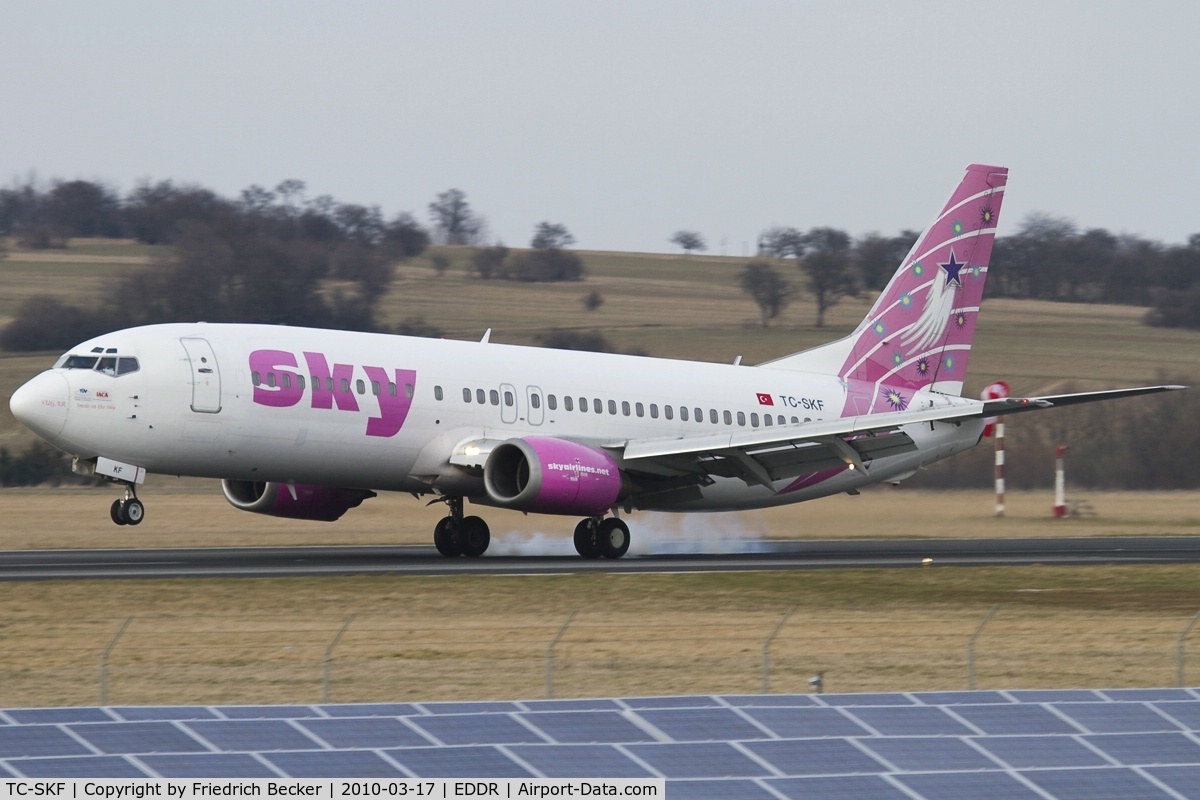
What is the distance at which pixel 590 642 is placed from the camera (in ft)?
61.5

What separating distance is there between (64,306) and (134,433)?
5415cm

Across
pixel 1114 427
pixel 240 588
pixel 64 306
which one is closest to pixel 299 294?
pixel 64 306

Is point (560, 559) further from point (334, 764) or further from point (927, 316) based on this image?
point (334, 764)

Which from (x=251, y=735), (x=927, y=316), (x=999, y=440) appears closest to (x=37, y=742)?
(x=251, y=735)

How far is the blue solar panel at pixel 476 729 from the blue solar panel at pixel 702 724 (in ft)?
3.60

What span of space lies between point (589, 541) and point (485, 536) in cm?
215

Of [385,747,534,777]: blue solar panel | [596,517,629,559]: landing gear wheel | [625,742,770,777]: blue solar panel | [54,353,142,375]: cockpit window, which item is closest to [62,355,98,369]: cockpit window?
[54,353,142,375]: cockpit window

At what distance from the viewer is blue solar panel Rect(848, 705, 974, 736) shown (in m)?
14.1

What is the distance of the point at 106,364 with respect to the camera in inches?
1105

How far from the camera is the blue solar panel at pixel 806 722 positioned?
13897 millimetres

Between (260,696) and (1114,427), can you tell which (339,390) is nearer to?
(260,696)

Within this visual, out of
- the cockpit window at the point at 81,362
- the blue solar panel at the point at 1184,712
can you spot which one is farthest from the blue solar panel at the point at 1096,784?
the cockpit window at the point at 81,362

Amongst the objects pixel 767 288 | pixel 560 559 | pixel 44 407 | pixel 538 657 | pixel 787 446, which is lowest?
pixel 560 559

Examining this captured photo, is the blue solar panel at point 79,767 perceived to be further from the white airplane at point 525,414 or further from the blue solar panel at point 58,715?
the white airplane at point 525,414
